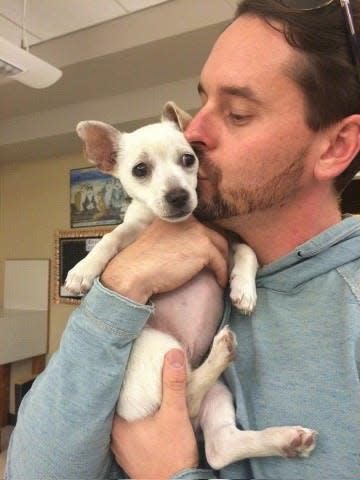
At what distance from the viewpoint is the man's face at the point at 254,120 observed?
86 cm

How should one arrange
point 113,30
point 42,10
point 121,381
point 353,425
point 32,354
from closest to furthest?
point 353,425 → point 121,381 → point 42,10 → point 113,30 → point 32,354

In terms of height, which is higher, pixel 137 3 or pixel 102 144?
pixel 137 3

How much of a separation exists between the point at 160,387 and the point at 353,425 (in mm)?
342

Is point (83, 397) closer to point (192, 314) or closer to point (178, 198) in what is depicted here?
point (192, 314)

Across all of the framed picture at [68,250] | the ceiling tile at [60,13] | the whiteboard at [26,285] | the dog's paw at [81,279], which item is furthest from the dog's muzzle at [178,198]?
the whiteboard at [26,285]

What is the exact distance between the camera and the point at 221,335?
0.83 meters

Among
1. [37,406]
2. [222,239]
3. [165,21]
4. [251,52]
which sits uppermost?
[165,21]

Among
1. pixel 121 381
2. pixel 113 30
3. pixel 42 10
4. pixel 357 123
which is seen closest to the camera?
pixel 121 381

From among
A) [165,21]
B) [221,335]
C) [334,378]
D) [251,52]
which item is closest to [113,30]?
[165,21]

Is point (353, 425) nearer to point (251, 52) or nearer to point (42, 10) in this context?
point (251, 52)

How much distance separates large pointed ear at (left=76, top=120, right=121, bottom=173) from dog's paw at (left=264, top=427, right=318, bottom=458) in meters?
0.82

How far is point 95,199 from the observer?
12.6ft

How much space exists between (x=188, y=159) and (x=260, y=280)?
341 millimetres

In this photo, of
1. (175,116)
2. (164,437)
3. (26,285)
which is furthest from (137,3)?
(26,285)
